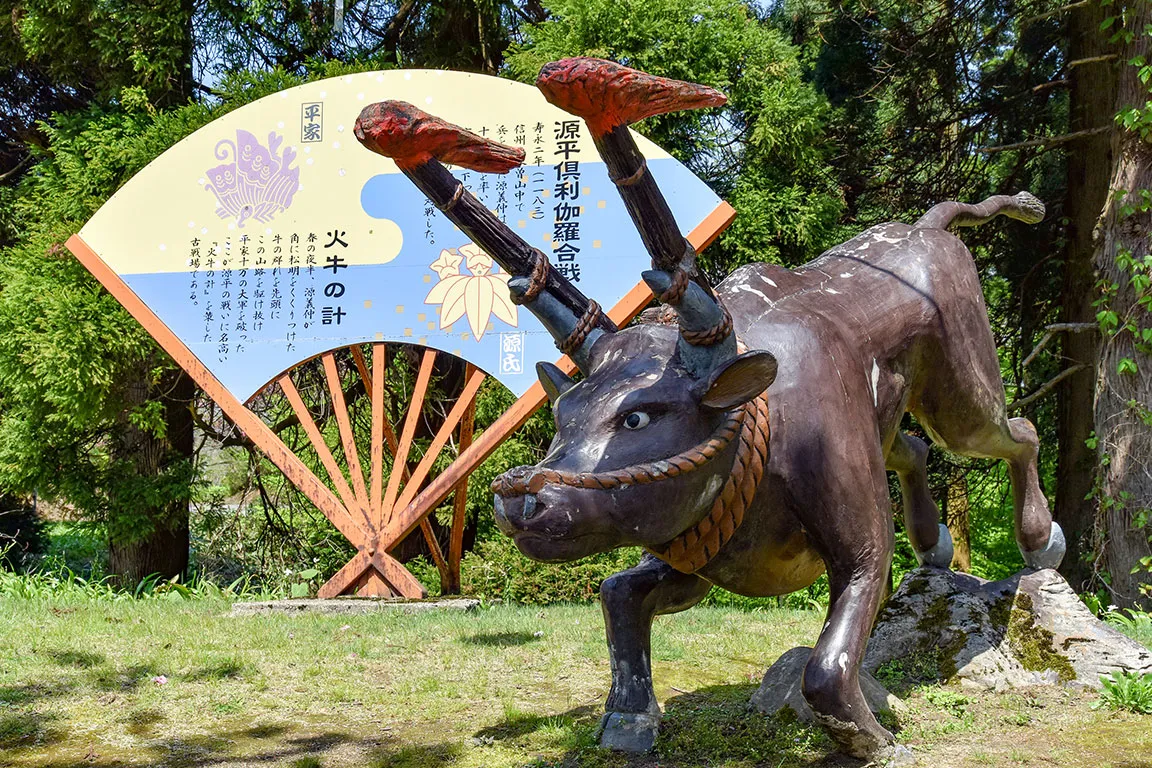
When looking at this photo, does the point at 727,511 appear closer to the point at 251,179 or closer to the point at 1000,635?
the point at 1000,635

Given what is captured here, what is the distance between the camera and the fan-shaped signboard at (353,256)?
7.73 m

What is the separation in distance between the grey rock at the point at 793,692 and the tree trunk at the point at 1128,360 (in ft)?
15.0

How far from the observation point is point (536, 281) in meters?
3.06

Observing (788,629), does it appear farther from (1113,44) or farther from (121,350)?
(121,350)

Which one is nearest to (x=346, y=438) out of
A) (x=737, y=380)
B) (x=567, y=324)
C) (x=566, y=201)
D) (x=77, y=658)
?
(x=566, y=201)

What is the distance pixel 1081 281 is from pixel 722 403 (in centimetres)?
745

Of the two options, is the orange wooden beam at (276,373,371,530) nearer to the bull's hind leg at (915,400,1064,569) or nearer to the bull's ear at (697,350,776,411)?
the bull's hind leg at (915,400,1064,569)

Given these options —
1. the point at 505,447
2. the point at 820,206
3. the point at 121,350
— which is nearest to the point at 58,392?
the point at 121,350

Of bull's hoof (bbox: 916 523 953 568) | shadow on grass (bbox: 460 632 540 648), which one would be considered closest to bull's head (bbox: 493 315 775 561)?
bull's hoof (bbox: 916 523 953 568)

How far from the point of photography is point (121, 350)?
9188 millimetres

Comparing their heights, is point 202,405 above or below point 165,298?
below

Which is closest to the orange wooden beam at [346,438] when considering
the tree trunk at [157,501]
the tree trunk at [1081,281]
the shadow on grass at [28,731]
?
the tree trunk at [157,501]

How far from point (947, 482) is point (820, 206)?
10.4 ft

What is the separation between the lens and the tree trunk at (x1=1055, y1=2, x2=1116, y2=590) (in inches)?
345
